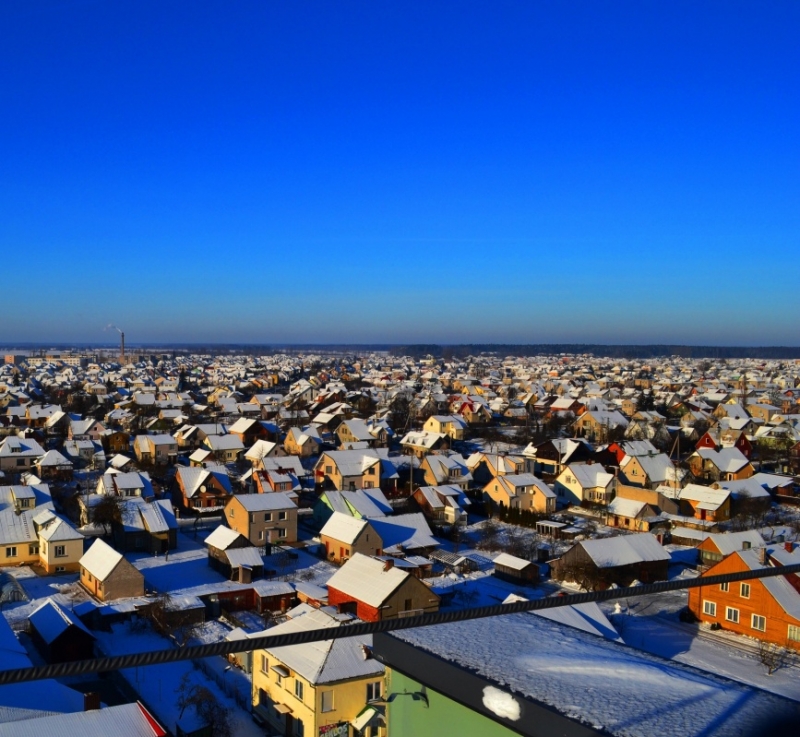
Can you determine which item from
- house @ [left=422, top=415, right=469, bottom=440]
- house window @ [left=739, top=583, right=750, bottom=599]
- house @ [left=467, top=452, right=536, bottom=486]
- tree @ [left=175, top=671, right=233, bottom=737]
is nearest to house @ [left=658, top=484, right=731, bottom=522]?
house @ [left=467, top=452, right=536, bottom=486]

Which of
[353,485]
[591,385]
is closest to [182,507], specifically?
[353,485]

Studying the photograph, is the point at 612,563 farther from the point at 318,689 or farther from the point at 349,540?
the point at 318,689

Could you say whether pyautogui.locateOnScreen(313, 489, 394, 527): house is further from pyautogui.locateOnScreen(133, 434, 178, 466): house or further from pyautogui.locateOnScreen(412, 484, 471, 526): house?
pyautogui.locateOnScreen(133, 434, 178, 466): house

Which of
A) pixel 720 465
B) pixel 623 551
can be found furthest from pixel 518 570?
pixel 720 465

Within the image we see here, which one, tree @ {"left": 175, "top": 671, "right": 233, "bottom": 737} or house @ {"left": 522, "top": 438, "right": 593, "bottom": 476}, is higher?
house @ {"left": 522, "top": 438, "right": 593, "bottom": 476}

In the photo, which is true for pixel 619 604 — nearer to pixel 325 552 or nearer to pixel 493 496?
pixel 325 552

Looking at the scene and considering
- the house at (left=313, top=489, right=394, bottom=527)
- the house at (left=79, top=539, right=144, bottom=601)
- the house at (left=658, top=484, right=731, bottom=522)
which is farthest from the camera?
the house at (left=658, top=484, right=731, bottom=522)

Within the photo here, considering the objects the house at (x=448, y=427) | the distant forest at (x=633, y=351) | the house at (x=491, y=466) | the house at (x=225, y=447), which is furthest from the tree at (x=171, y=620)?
the distant forest at (x=633, y=351)
